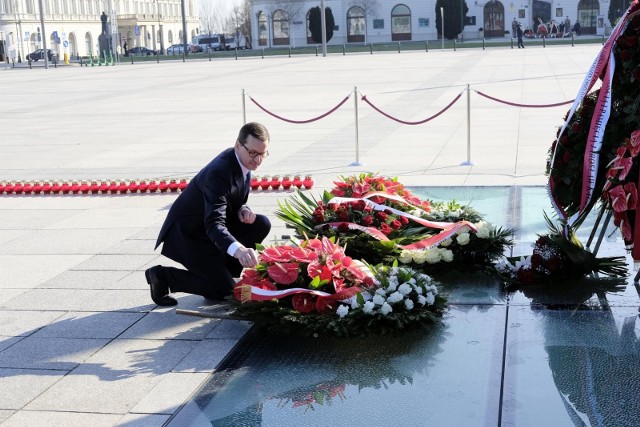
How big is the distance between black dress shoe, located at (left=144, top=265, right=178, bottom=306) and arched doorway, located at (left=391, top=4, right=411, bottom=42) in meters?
77.0

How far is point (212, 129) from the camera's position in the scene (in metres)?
16.4

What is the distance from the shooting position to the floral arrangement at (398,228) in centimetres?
632

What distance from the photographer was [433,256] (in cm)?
620

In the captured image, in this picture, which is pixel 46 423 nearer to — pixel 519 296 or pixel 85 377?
pixel 85 377

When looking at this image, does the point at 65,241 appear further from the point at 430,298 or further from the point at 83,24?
the point at 83,24

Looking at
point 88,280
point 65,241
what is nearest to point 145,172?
point 65,241

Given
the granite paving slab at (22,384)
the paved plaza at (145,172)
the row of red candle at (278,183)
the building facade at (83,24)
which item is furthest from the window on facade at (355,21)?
the granite paving slab at (22,384)

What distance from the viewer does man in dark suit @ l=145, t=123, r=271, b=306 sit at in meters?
5.56

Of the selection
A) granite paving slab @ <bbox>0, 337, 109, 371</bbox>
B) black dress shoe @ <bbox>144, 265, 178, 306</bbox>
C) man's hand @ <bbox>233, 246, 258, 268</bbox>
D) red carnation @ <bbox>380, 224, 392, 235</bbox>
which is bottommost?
granite paving slab @ <bbox>0, 337, 109, 371</bbox>

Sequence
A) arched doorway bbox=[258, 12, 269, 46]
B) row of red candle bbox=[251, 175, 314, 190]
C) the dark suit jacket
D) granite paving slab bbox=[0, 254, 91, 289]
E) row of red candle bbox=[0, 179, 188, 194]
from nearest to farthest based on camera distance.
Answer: the dark suit jacket → granite paving slab bbox=[0, 254, 91, 289] → row of red candle bbox=[251, 175, 314, 190] → row of red candle bbox=[0, 179, 188, 194] → arched doorway bbox=[258, 12, 269, 46]

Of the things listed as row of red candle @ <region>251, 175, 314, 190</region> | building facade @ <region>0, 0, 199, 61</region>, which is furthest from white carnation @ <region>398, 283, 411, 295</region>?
building facade @ <region>0, 0, 199, 61</region>

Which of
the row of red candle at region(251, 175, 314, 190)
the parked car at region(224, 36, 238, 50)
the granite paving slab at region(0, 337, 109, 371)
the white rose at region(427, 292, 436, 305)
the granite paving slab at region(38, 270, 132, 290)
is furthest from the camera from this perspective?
the parked car at region(224, 36, 238, 50)

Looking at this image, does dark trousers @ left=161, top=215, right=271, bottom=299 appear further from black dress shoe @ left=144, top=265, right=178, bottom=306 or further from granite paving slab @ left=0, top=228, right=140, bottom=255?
granite paving slab @ left=0, top=228, right=140, bottom=255

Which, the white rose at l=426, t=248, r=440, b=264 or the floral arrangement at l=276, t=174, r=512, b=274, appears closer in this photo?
the white rose at l=426, t=248, r=440, b=264
